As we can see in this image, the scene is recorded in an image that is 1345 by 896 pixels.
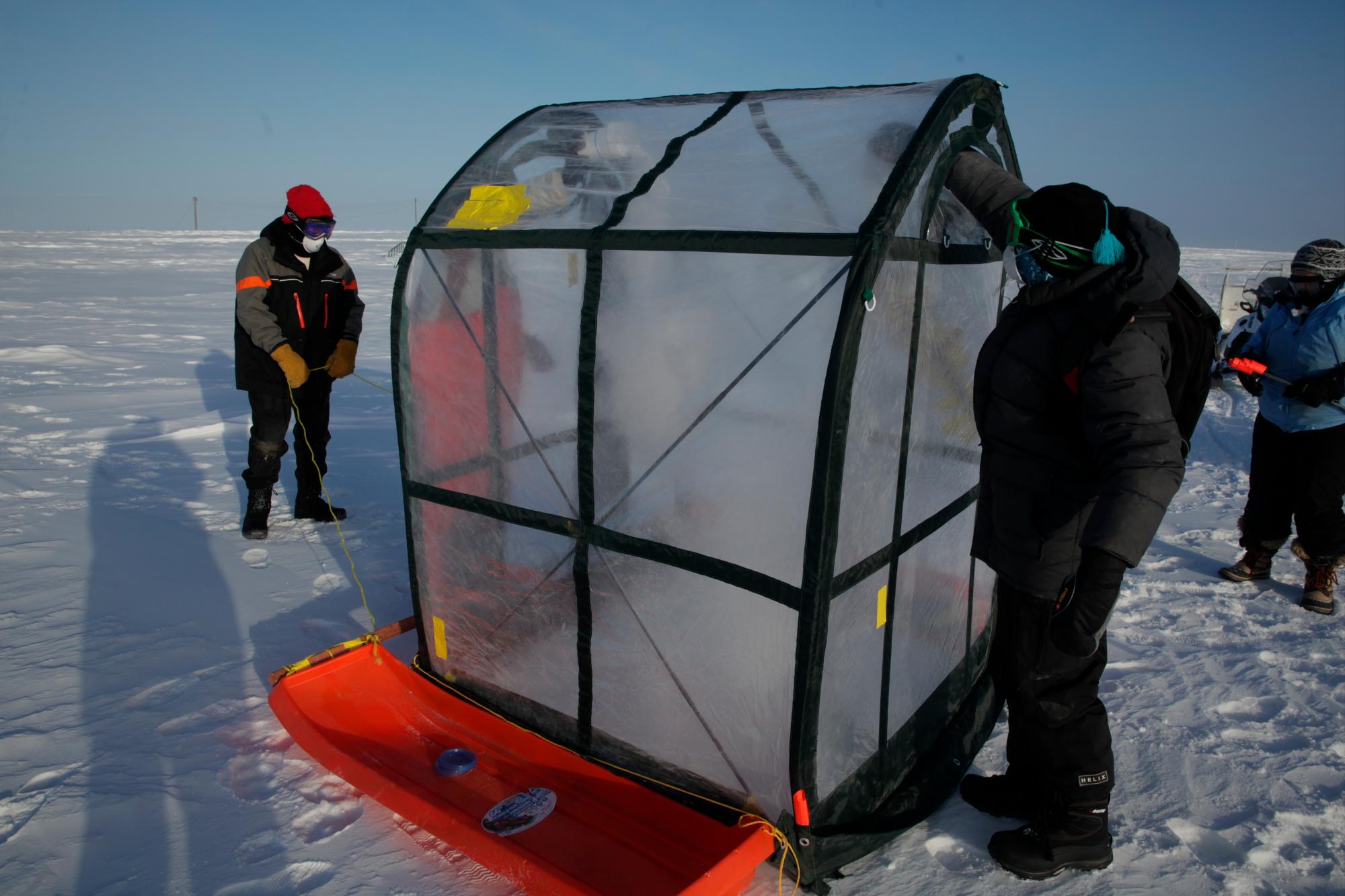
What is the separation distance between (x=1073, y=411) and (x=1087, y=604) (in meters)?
0.55

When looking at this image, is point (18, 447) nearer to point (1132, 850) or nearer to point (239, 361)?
point (239, 361)

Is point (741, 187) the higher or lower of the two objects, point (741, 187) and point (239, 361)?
the higher

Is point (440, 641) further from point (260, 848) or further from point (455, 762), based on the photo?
point (260, 848)

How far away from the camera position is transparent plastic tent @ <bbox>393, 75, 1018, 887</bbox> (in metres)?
2.44

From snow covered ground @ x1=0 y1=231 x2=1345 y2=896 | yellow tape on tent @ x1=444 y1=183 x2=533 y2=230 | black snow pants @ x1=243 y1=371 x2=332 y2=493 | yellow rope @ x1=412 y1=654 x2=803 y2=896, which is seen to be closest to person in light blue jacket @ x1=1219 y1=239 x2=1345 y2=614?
snow covered ground @ x1=0 y1=231 x2=1345 y2=896

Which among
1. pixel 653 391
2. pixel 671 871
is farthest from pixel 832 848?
pixel 653 391

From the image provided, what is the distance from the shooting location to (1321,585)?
448cm

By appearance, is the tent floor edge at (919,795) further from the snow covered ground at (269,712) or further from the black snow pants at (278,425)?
the black snow pants at (278,425)

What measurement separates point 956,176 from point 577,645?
6.89 ft

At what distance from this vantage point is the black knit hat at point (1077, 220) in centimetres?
222

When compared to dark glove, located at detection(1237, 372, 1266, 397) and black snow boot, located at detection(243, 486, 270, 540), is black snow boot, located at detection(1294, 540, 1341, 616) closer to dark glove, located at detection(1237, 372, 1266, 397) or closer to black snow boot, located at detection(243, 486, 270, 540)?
dark glove, located at detection(1237, 372, 1266, 397)

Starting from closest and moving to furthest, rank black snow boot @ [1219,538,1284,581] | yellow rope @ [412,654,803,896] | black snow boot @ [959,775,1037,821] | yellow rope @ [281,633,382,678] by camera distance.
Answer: yellow rope @ [412,654,803,896], black snow boot @ [959,775,1037,821], yellow rope @ [281,633,382,678], black snow boot @ [1219,538,1284,581]

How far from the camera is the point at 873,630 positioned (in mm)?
2775

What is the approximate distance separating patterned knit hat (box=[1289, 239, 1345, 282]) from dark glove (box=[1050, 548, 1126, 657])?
2963 mm
